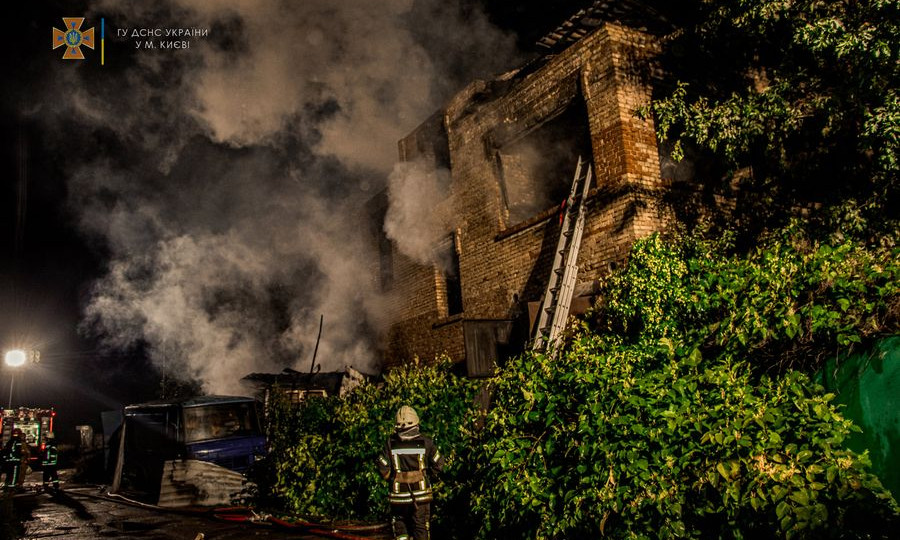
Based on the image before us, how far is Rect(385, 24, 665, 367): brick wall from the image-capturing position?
29.7 ft

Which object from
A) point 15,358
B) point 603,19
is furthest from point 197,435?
point 15,358

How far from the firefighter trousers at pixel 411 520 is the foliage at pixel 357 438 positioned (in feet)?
2.46

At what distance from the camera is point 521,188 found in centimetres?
1162

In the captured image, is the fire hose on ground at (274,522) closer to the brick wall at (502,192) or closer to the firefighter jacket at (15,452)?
the brick wall at (502,192)

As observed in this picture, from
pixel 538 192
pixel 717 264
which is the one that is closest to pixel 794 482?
pixel 717 264

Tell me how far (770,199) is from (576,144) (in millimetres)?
3663

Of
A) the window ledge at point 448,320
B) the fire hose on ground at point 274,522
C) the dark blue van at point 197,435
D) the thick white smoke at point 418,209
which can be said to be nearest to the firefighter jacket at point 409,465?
the fire hose on ground at point 274,522

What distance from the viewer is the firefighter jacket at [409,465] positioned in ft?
18.5

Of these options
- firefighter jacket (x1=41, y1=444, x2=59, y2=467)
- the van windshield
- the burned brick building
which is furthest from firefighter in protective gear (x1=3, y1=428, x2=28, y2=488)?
the burned brick building

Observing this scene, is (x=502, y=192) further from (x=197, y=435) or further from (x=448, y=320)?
(x=197, y=435)

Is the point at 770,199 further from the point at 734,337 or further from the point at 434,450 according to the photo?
the point at 434,450

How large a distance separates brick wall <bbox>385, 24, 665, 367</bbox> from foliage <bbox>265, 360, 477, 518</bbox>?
3.13 metres

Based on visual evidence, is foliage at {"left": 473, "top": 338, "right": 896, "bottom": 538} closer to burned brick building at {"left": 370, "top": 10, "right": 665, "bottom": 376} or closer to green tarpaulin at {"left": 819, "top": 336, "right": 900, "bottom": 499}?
green tarpaulin at {"left": 819, "top": 336, "right": 900, "bottom": 499}

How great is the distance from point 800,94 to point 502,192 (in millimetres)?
5063
